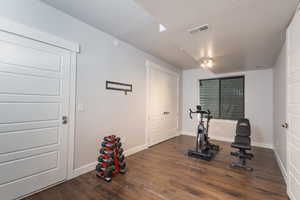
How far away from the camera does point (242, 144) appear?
2.92 metres

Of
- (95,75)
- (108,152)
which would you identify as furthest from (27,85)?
(108,152)

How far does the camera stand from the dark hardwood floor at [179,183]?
1.91 metres

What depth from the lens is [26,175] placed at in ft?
6.06

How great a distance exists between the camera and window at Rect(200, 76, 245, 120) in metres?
4.78

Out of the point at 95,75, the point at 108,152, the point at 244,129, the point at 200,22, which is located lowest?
the point at 108,152

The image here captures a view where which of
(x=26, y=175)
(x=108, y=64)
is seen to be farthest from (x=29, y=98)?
(x=108, y=64)

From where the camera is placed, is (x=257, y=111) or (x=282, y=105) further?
(x=257, y=111)

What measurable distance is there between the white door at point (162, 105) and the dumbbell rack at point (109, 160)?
5.15 ft

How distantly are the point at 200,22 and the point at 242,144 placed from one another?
8.58 ft

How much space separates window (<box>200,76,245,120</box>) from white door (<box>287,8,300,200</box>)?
10.2 ft

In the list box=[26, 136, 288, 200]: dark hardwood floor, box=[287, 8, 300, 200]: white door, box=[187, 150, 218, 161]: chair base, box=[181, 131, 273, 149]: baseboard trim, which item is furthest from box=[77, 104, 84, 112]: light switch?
box=[181, 131, 273, 149]: baseboard trim

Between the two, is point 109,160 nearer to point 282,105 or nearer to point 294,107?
point 294,107

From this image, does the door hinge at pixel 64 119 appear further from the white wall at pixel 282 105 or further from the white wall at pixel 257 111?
the white wall at pixel 257 111

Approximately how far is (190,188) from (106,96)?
7.35 feet
